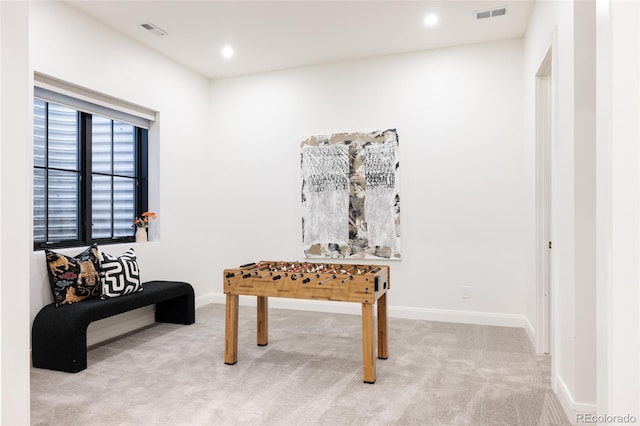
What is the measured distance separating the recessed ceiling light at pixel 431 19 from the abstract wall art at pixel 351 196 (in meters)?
1.14

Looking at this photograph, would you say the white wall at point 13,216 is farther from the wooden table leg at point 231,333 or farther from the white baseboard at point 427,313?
the white baseboard at point 427,313

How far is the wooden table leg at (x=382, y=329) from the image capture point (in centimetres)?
333

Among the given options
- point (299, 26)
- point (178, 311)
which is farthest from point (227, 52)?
point (178, 311)

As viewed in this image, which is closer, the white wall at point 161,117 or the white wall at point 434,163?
the white wall at point 161,117

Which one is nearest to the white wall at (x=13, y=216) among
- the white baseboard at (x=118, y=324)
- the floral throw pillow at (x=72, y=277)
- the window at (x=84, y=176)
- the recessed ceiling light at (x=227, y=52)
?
the floral throw pillow at (x=72, y=277)

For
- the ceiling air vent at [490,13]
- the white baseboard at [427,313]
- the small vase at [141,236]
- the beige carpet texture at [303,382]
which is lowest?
the beige carpet texture at [303,382]

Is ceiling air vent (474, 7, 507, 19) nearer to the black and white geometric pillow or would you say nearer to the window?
the window

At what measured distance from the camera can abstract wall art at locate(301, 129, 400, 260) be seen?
4.72m

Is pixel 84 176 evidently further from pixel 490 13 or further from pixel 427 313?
pixel 490 13

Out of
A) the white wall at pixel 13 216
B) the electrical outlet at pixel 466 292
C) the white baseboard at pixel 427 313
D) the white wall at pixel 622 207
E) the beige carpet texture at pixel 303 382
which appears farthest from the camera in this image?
the electrical outlet at pixel 466 292

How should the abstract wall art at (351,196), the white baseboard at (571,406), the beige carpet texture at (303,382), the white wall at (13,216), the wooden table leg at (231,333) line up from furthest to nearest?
the abstract wall art at (351,196) → the wooden table leg at (231,333) → the beige carpet texture at (303,382) → the white baseboard at (571,406) → the white wall at (13,216)

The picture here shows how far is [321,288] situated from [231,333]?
2.69ft

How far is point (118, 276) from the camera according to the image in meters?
3.71

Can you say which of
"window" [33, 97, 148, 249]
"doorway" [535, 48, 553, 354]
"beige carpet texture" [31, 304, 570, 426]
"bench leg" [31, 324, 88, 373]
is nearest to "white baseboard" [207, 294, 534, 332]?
"beige carpet texture" [31, 304, 570, 426]
